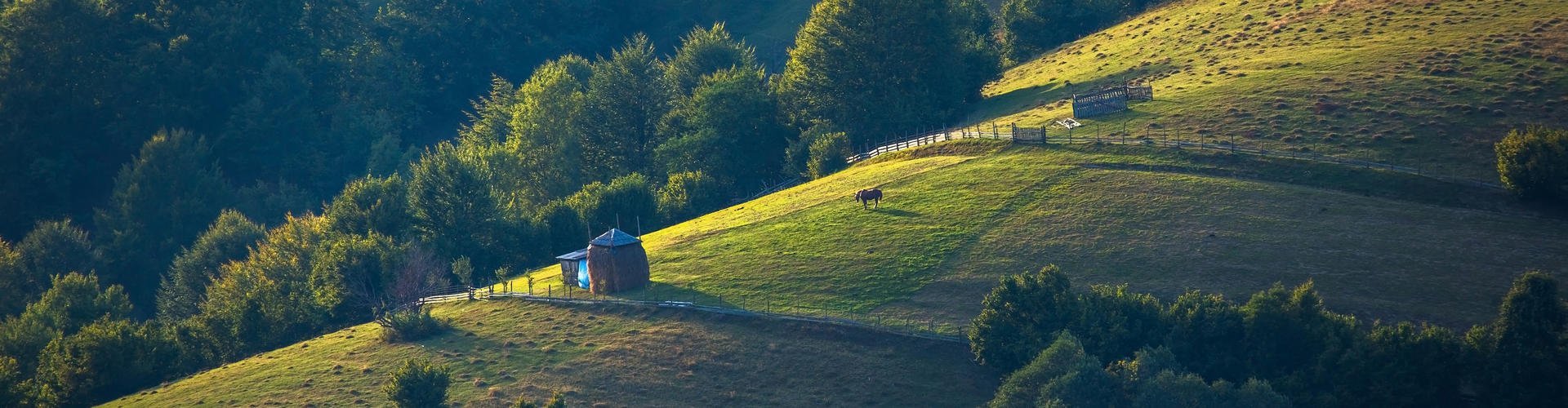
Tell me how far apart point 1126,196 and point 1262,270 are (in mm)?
12180

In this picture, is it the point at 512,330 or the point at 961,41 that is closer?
the point at 512,330

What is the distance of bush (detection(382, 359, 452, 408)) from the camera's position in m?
61.6

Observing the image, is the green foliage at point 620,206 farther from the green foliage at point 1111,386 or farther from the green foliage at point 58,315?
the green foliage at point 1111,386

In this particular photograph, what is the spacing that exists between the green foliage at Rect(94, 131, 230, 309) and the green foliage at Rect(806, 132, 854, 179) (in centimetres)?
6482

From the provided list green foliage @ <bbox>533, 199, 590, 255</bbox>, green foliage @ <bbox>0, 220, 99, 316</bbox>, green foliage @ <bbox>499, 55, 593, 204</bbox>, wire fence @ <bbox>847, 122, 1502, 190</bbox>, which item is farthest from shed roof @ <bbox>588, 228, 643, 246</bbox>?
green foliage @ <bbox>0, 220, 99, 316</bbox>

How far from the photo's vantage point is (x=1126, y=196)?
8269cm

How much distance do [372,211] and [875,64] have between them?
4616 cm

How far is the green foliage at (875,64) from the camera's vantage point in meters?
118

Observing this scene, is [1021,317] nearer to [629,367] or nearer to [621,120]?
[629,367]

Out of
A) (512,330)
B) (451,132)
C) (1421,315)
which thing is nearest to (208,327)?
(512,330)

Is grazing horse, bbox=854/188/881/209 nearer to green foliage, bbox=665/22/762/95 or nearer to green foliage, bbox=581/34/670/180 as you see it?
green foliage, bbox=581/34/670/180

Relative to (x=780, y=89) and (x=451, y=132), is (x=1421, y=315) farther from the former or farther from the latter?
(x=451, y=132)

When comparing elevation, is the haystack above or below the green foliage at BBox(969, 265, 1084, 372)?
above

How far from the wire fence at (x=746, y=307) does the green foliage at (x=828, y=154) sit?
30.4 meters
